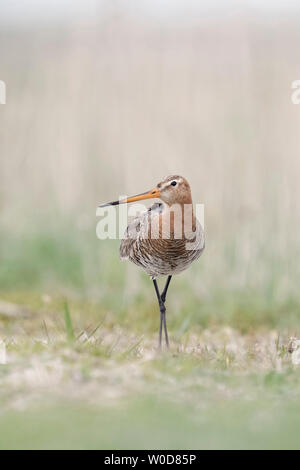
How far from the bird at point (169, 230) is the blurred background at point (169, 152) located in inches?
77.5

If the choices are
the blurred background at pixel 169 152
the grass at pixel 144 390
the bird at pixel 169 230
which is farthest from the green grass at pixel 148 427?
the blurred background at pixel 169 152

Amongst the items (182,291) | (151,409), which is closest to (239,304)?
(182,291)

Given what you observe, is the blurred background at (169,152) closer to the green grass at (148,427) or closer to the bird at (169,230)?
the bird at (169,230)

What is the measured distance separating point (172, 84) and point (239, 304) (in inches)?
95.8

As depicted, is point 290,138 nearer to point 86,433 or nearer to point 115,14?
point 115,14

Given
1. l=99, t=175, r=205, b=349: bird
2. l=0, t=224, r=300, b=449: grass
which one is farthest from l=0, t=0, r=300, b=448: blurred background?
l=99, t=175, r=205, b=349: bird

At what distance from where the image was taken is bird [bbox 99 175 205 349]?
4.37m

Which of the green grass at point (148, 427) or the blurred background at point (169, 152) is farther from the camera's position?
Answer: the blurred background at point (169, 152)

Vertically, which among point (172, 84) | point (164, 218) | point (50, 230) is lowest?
point (164, 218)

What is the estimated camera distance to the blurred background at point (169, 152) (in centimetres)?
714

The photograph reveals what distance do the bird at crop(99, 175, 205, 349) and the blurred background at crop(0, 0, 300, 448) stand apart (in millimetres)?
1968

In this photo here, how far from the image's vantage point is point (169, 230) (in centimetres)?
441

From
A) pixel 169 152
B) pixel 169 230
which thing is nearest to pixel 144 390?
pixel 169 230
